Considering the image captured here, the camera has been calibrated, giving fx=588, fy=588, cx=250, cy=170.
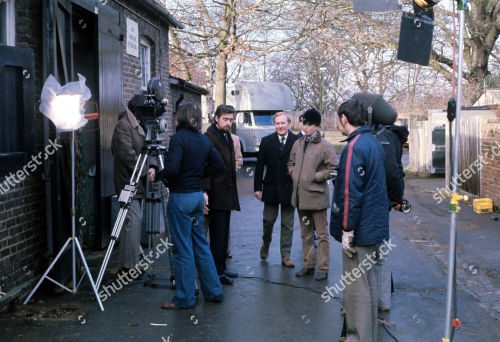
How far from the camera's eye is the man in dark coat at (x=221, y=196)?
6.66 metres

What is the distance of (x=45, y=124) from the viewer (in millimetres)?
6242

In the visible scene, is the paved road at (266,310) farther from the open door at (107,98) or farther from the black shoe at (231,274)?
the open door at (107,98)

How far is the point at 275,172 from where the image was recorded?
763 centimetres

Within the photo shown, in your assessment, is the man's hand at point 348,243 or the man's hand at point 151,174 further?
the man's hand at point 151,174

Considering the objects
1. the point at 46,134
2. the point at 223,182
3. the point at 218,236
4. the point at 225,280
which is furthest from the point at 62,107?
the point at 225,280

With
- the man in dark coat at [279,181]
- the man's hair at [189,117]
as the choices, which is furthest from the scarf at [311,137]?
the man's hair at [189,117]

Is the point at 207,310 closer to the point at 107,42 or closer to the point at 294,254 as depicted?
the point at 294,254

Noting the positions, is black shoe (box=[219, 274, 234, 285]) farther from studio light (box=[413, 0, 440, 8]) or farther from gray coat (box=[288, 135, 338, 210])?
studio light (box=[413, 0, 440, 8])

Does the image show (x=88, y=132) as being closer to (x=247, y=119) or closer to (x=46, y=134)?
(x=46, y=134)

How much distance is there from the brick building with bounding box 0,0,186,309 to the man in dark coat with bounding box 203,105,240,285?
5.15 ft

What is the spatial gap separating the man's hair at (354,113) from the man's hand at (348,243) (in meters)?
0.90

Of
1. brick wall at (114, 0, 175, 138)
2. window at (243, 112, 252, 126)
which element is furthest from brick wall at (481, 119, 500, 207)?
window at (243, 112, 252, 126)

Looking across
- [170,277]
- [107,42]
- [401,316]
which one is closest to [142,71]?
[107,42]

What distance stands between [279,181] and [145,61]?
6.15 metres
